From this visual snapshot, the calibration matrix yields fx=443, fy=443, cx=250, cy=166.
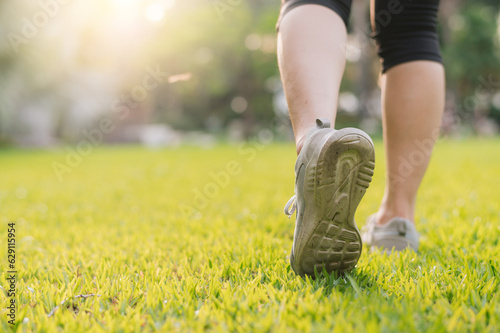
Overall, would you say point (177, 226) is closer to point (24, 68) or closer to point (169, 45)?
point (24, 68)

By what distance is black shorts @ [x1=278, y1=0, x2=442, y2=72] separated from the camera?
159cm

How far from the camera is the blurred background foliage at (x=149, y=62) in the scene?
1470 cm

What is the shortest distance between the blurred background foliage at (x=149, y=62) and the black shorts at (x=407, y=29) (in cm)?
1184

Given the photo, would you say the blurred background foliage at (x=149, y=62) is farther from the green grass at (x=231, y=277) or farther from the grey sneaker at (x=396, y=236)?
the grey sneaker at (x=396, y=236)

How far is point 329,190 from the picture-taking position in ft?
3.77

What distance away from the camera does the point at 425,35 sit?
1.63 m

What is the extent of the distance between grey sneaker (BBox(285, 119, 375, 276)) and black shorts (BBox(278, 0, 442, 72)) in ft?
2.05

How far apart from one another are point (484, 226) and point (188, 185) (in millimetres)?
2980

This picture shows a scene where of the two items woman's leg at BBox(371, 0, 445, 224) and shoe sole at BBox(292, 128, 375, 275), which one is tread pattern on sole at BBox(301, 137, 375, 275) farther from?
woman's leg at BBox(371, 0, 445, 224)

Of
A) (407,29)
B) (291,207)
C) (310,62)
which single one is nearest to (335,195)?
(291,207)

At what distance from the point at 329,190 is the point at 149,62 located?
1932 centimetres

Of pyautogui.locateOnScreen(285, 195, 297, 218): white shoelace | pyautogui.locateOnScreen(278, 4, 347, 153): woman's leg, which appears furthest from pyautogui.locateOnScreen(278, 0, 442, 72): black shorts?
pyautogui.locateOnScreen(285, 195, 297, 218): white shoelace

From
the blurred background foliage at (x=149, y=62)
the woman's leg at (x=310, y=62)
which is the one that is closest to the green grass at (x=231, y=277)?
the woman's leg at (x=310, y=62)

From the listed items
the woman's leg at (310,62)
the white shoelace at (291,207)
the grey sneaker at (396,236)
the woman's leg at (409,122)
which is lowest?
the grey sneaker at (396,236)
